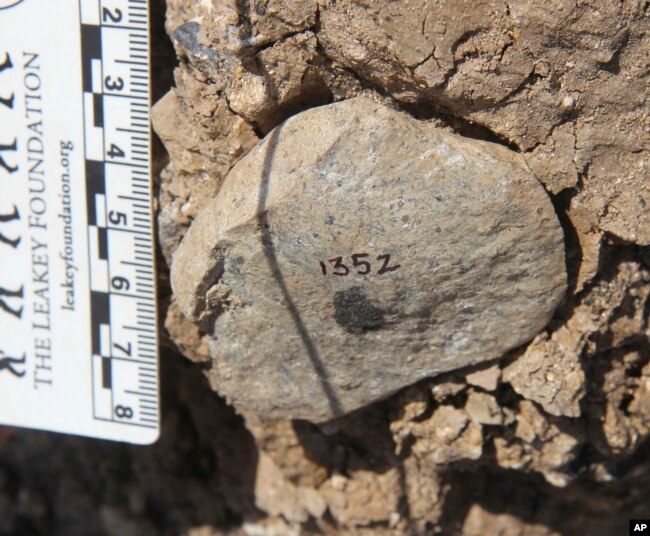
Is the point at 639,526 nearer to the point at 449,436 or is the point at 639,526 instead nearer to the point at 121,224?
the point at 449,436

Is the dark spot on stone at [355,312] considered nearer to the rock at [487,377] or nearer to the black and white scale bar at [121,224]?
the rock at [487,377]

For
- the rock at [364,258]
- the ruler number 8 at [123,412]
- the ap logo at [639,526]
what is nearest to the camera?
the rock at [364,258]

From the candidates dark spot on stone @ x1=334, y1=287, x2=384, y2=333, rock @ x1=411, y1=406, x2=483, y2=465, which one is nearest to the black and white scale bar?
dark spot on stone @ x1=334, y1=287, x2=384, y2=333

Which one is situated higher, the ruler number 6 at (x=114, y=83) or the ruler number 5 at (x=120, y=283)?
the ruler number 6 at (x=114, y=83)

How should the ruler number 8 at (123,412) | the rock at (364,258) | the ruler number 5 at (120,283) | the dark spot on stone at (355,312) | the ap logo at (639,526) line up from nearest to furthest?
the rock at (364,258) → the dark spot on stone at (355,312) → the ruler number 5 at (120,283) → the ruler number 8 at (123,412) → the ap logo at (639,526)

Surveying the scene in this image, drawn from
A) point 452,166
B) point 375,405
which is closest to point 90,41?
point 452,166

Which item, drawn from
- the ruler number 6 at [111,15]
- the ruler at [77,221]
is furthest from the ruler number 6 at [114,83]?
the ruler number 6 at [111,15]

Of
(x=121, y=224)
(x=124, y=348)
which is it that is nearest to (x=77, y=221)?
(x=121, y=224)
